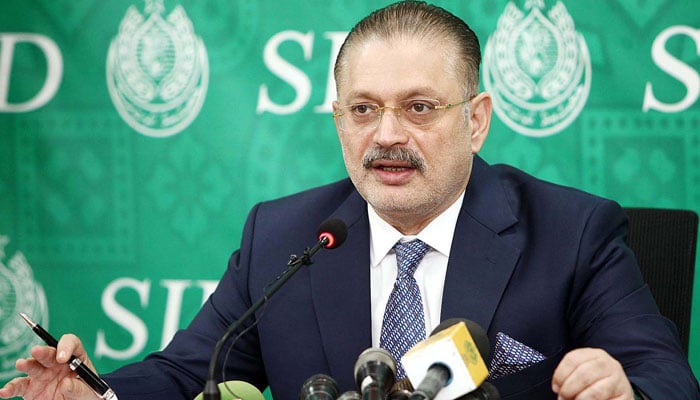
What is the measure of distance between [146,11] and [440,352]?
2710 mm

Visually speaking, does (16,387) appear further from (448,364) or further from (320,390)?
(448,364)

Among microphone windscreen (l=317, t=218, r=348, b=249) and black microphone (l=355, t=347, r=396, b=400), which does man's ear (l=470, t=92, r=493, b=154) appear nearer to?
microphone windscreen (l=317, t=218, r=348, b=249)

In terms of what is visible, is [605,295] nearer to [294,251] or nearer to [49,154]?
[294,251]

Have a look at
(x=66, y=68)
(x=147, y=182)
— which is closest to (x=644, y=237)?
(x=147, y=182)

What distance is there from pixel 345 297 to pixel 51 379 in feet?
2.66

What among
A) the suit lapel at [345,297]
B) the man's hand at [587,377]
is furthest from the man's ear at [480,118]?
the man's hand at [587,377]

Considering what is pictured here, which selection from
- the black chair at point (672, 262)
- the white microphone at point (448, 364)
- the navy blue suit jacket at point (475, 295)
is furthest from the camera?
the black chair at point (672, 262)

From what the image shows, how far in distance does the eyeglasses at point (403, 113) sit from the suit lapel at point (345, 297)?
13.5 inches

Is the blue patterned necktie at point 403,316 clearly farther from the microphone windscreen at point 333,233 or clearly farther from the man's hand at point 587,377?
the man's hand at point 587,377

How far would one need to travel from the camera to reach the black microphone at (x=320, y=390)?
5.48ft

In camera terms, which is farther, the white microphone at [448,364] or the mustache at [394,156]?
the mustache at [394,156]

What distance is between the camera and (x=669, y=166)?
11.7 feet

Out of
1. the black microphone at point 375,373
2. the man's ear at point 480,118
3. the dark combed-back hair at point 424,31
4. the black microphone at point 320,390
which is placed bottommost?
the black microphone at point 320,390

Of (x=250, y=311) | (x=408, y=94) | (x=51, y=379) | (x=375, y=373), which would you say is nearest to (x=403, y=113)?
(x=408, y=94)
